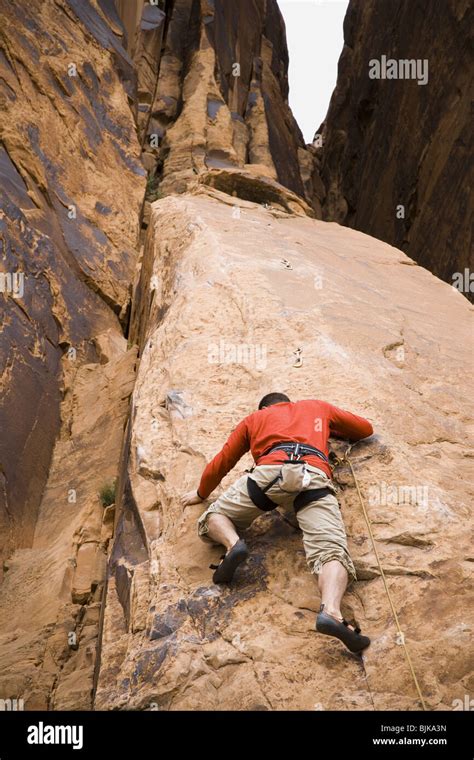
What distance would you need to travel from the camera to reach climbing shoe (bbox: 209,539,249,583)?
5.25m

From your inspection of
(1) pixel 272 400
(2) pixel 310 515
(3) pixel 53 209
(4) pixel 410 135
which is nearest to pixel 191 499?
(1) pixel 272 400

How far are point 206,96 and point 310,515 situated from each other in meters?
22.1

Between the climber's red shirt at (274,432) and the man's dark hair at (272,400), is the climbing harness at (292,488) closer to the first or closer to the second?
the climber's red shirt at (274,432)

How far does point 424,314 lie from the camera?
10.0 meters

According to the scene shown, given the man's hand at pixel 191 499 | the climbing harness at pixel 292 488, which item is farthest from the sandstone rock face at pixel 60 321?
the climbing harness at pixel 292 488

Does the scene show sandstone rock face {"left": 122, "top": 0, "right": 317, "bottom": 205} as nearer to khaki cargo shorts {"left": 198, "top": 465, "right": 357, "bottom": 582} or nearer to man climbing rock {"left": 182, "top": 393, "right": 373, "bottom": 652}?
man climbing rock {"left": 182, "top": 393, "right": 373, "bottom": 652}

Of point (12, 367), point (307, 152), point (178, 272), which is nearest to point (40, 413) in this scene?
point (12, 367)

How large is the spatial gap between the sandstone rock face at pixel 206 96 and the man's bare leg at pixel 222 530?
17217 millimetres

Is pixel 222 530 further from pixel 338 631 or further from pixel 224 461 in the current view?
pixel 338 631

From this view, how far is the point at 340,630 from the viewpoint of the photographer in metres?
4.70

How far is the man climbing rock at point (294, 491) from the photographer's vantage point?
501 cm

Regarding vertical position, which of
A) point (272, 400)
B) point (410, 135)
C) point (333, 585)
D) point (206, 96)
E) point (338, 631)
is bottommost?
point (338, 631)

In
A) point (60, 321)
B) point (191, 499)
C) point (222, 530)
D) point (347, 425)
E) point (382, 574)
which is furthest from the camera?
point (60, 321)
